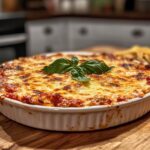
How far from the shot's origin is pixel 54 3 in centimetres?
348

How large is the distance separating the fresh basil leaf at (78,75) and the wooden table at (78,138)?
0.16 meters

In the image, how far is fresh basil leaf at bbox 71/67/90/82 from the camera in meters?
0.96

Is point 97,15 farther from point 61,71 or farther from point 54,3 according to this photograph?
point 61,71

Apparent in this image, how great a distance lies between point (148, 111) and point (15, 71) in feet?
1.40

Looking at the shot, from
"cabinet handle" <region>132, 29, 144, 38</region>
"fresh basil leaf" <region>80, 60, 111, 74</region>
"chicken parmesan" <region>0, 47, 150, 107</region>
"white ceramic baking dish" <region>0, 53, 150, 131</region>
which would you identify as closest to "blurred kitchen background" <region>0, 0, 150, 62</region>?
"cabinet handle" <region>132, 29, 144, 38</region>

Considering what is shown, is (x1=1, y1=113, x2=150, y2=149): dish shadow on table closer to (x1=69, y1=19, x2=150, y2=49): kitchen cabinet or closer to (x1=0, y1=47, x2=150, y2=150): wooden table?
(x1=0, y1=47, x2=150, y2=150): wooden table

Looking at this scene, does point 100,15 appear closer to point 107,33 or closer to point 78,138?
point 107,33

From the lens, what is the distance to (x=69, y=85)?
942 mm

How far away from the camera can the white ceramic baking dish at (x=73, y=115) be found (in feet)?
2.71

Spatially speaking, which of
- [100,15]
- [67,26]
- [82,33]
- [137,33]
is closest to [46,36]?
[67,26]

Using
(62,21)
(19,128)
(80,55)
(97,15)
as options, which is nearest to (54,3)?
(62,21)

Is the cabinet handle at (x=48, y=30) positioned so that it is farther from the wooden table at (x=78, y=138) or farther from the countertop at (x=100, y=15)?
the wooden table at (x=78, y=138)

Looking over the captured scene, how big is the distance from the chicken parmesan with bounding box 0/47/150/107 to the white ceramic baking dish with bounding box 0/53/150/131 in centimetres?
2

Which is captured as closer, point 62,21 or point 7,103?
point 7,103
